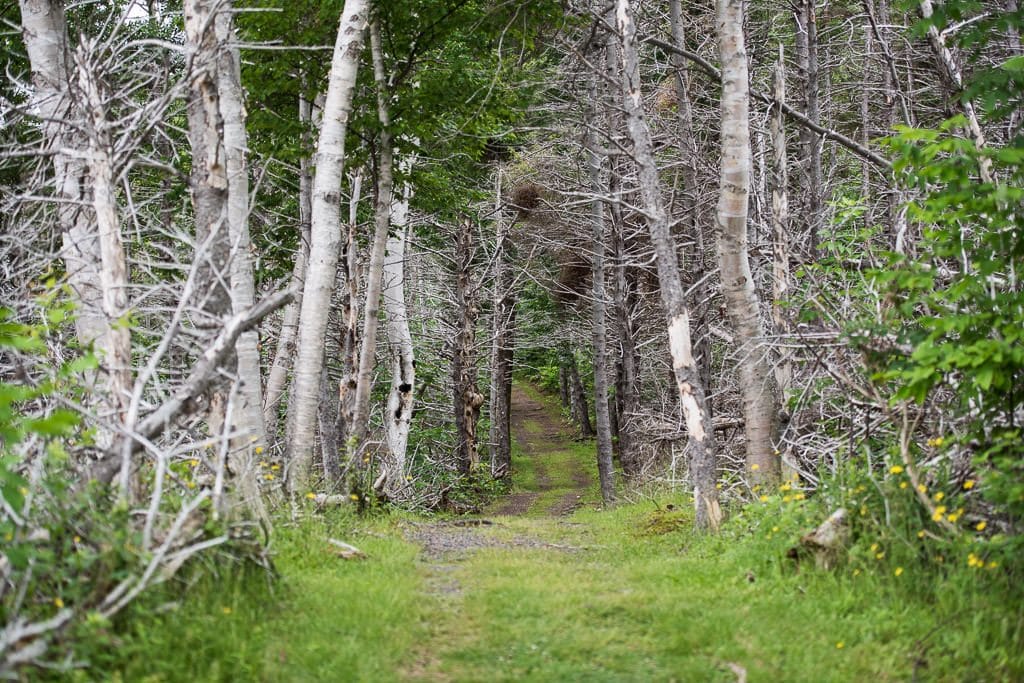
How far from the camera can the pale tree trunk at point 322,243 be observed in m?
8.76

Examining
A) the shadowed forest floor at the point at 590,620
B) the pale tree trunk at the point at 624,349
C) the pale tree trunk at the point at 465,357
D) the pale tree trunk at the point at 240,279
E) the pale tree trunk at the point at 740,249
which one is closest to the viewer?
the shadowed forest floor at the point at 590,620

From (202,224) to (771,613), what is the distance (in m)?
5.05

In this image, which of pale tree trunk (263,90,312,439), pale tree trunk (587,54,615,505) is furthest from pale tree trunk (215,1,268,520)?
pale tree trunk (587,54,615,505)

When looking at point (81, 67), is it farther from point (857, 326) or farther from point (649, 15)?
point (649, 15)

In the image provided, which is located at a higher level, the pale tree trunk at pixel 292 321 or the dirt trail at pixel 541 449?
the pale tree trunk at pixel 292 321

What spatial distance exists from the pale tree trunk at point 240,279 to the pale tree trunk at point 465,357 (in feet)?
38.6

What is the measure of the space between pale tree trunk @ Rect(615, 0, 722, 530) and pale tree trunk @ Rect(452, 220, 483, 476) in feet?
37.3

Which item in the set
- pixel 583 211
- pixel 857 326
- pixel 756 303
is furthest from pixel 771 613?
pixel 583 211

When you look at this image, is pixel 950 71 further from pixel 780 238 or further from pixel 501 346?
pixel 501 346

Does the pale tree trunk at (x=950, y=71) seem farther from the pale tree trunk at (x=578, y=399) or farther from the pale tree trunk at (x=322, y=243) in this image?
the pale tree trunk at (x=578, y=399)

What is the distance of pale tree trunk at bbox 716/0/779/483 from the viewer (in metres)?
8.74

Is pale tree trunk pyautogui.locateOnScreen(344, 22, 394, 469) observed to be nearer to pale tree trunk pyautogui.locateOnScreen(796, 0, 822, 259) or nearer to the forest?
the forest

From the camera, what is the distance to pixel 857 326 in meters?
6.56

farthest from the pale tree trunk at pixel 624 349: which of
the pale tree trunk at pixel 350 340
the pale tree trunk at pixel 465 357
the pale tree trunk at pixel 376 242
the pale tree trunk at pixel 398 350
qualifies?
the pale tree trunk at pixel 376 242
